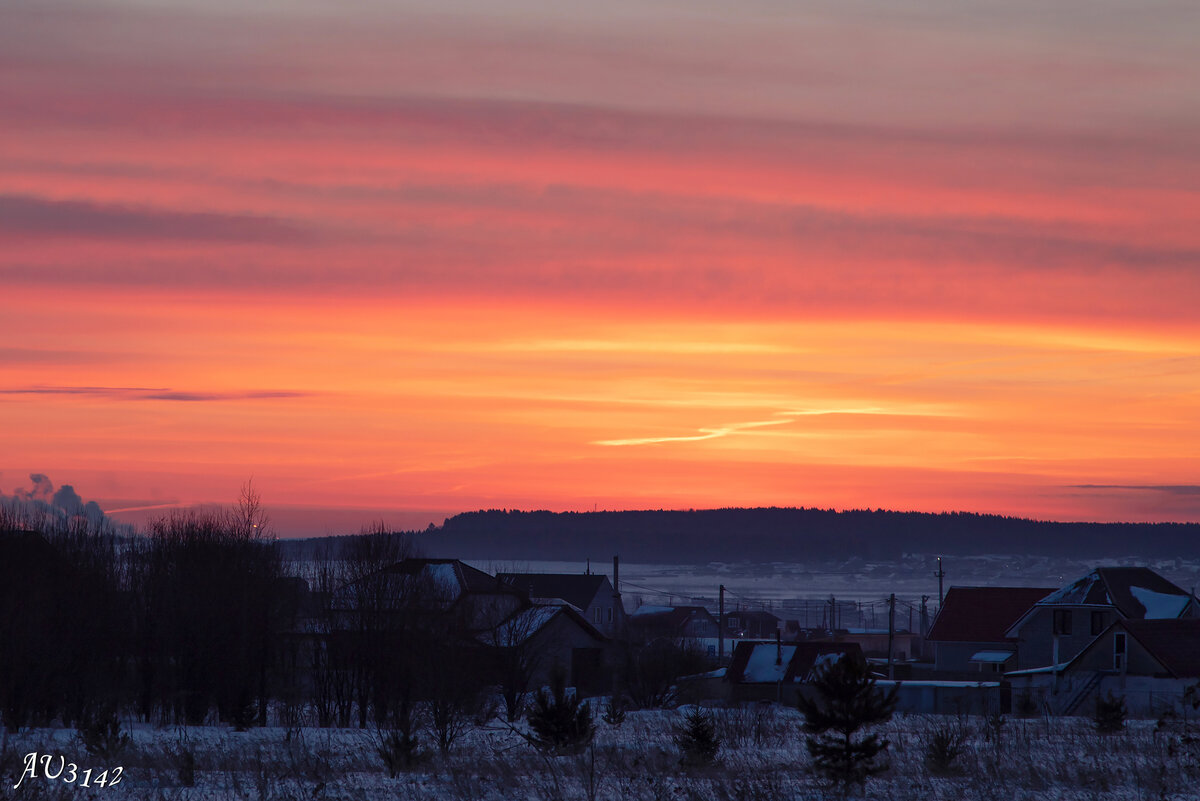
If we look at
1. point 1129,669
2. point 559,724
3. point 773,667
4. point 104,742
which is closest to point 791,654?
point 773,667

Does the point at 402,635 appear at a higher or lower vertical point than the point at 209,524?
lower

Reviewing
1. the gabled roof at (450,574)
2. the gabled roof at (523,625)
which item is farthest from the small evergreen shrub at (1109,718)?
the gabled roof at (450,574)

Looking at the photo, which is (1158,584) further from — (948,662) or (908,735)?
(908,735)

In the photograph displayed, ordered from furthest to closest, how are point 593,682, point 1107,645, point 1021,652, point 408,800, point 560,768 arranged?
point 1021,652
point 593,682
point 1107,645
point 560,768
point 408,800

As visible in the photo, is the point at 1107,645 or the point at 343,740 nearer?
the point at 343,740

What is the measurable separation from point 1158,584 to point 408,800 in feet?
220

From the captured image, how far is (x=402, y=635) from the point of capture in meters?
54.0

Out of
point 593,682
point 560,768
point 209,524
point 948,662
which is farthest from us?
point 948,662

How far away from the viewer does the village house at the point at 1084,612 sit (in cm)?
7469

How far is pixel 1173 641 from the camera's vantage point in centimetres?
6544

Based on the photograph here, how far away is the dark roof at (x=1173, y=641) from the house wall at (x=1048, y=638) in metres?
6.87

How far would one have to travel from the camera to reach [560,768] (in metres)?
29.2

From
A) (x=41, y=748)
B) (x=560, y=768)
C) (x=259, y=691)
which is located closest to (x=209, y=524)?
(x=259, y=691)
